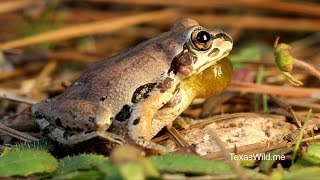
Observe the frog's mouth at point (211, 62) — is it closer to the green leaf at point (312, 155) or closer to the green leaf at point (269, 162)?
the green leaf at point (269, 162)

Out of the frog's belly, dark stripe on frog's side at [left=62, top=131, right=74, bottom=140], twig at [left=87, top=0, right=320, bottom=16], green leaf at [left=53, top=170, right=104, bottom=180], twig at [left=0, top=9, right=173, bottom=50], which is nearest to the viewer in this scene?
green leaf at [left=53, top=170, right=104, bottom=180]

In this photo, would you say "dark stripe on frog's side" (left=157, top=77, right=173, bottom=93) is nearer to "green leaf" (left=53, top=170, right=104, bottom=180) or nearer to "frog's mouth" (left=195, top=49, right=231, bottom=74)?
"frog's mouth" (left=195, top=49, right=231, bottom=74)

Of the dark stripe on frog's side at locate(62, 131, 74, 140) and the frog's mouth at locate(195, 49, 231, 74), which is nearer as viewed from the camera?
the dark stripe on frog's side at locate(62, 131, 74, 140)

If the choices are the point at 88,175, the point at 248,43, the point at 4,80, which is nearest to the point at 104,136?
the point at 88,175

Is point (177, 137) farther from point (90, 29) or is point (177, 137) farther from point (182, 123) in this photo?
point (90, 29)

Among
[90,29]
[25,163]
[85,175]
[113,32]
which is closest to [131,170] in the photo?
[85,175]

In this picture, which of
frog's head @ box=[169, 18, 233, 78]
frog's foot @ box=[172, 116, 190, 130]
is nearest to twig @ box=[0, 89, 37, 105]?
frog's foot @ box=[172, 116, 190, 130]

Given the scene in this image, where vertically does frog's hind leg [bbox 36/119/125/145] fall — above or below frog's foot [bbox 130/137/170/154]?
above

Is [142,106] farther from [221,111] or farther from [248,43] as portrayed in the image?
[248,43]
